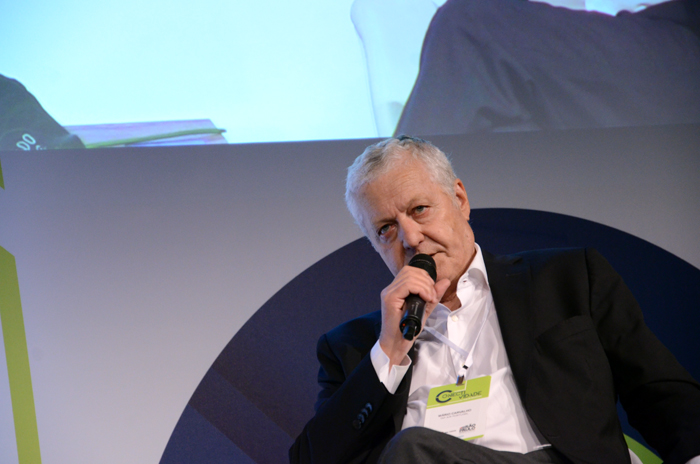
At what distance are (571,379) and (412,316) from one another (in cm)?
50

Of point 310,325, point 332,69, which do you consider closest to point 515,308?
point 310,325

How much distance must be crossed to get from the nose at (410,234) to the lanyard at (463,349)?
0.27 metres

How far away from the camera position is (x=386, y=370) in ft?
5.23

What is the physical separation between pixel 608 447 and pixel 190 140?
1.98 meters

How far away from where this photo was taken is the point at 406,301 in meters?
1.49

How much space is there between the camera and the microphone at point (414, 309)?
1.38 meters

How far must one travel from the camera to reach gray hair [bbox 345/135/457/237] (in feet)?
5.87

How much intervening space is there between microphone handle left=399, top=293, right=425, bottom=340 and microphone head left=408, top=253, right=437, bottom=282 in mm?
115

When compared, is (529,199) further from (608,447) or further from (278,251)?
(608,447)

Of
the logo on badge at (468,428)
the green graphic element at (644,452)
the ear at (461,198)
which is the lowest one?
the green graphic element at (644,452)

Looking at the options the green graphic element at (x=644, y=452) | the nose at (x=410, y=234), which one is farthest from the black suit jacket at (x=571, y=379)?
the green graphic element at (x=644, y=452)

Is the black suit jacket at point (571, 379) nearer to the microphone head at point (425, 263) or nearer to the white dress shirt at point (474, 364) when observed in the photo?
the white dress shirt at point (474, 364)

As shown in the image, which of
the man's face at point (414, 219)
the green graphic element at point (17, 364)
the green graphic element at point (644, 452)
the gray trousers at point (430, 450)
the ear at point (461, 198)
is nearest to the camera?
the gray trousers at point (430, 450)

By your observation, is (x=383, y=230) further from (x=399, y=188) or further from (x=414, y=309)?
(x=414, y=309)
